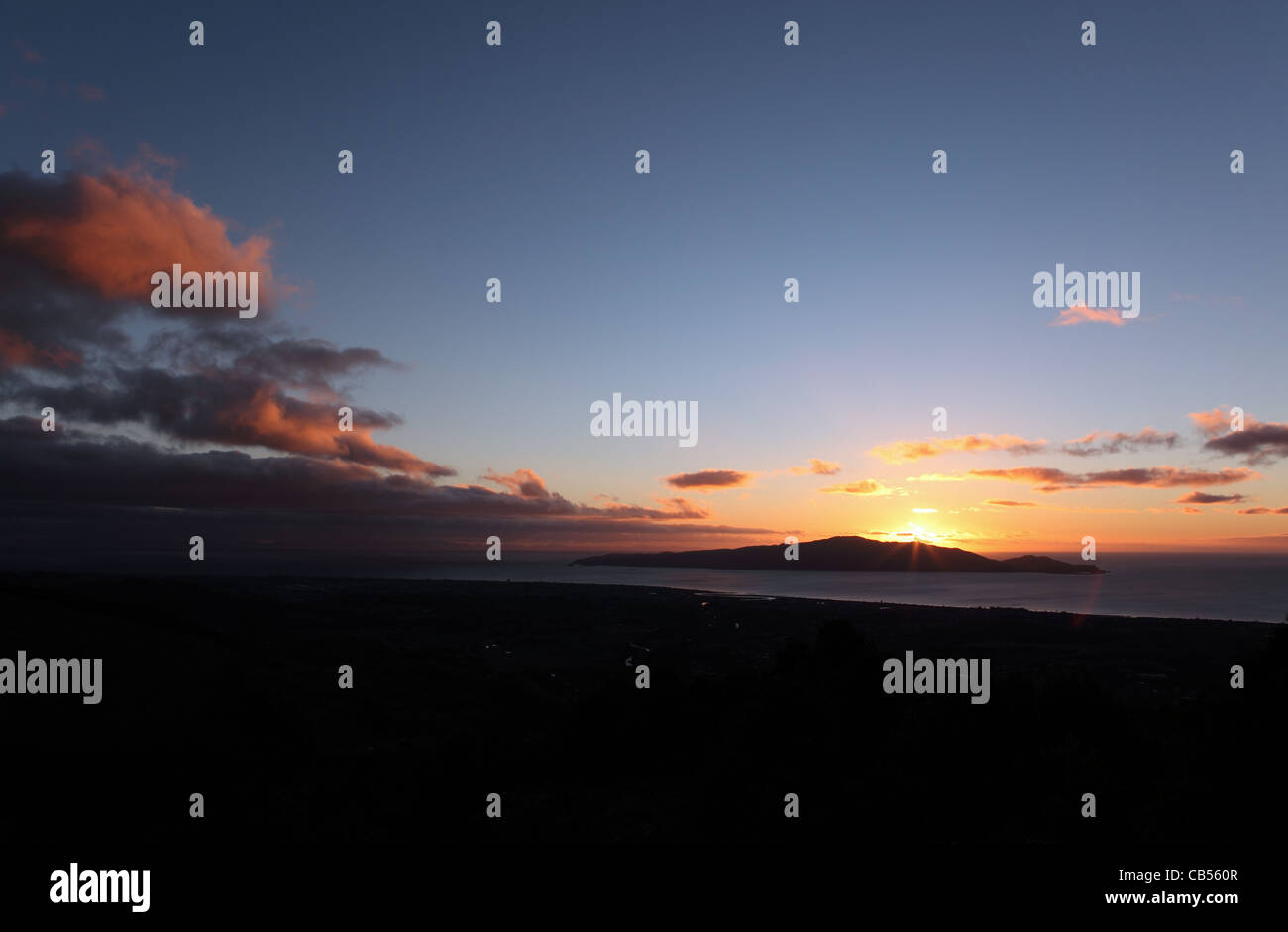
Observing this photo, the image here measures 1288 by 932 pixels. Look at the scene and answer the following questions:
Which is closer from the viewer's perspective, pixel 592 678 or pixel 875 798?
pixel 875 798

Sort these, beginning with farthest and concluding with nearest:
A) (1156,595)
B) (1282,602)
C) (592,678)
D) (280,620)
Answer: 1. (1156,595)
2. (1282,602)
3. (280,620)
4. (592,678)
